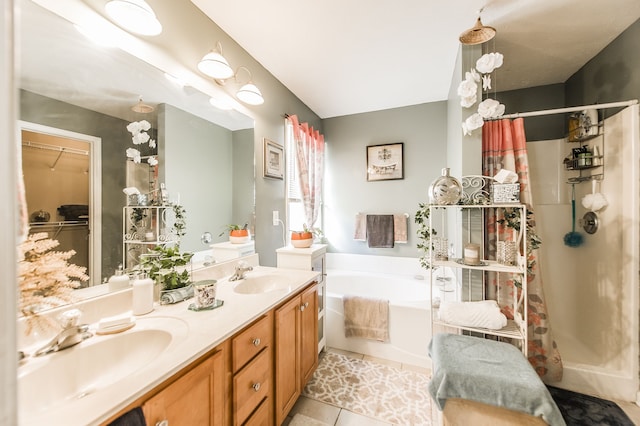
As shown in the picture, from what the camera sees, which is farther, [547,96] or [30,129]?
[547,96]

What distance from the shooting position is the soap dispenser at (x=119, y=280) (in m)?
1.15

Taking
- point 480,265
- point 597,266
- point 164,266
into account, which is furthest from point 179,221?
point 597,266

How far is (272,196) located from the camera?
234cm

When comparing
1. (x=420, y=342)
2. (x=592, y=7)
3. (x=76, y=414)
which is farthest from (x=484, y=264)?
(x=76, y=414)

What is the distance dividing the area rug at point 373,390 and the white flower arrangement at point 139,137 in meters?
1.86

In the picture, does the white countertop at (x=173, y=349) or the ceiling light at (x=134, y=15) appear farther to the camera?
the ceiling light at (x=134, y=15)

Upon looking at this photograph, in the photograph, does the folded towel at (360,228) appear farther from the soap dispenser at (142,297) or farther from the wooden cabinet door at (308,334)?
the soap dispenser at (142,297)

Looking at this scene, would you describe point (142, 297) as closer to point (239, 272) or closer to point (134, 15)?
point (239, 272)

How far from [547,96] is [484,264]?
2.18 meters

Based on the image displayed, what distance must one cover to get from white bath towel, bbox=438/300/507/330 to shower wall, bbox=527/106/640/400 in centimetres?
88

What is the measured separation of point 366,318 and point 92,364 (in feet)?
6.24

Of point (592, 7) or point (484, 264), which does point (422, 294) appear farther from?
point (592, 7)

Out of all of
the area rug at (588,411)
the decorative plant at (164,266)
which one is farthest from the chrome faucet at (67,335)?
the area rug at (588,411)

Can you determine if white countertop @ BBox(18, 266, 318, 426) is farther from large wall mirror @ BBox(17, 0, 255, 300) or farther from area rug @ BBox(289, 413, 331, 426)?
area rug @ BBox(289, 413, 331, 426)
